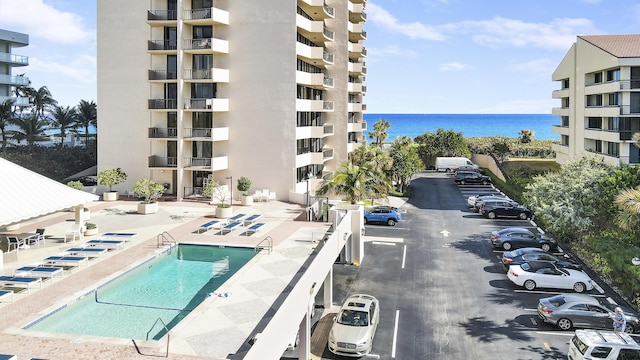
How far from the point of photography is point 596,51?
169 feet

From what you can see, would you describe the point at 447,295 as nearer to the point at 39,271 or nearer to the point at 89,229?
the point at 39,271

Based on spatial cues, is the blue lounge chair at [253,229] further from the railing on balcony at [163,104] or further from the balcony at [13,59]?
the balcony at [13,59]

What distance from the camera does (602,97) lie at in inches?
2051

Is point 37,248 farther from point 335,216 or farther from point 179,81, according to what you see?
point 179,81

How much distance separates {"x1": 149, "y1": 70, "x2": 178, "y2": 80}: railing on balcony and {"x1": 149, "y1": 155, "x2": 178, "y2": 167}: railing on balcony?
6.56m

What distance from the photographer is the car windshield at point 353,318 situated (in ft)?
70.0

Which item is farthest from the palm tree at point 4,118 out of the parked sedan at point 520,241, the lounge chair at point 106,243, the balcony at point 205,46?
the parked sedan at point 520,241

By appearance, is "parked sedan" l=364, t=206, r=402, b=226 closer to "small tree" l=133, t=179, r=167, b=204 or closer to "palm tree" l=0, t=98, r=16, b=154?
"small tree" l=133, t=179, r=167, b=204

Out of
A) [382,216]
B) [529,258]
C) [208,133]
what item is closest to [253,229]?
[382,216]

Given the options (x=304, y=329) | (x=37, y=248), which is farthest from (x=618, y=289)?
(x=37, y=248)

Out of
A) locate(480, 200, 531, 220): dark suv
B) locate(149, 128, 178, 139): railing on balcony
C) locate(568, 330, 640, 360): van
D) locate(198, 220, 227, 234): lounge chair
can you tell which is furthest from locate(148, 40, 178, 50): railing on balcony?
locate(568, 330, 640, 360): van

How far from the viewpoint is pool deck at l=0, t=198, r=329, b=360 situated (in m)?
15.2

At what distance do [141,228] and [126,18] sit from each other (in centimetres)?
2154

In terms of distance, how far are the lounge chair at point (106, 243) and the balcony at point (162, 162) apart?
681 inches
